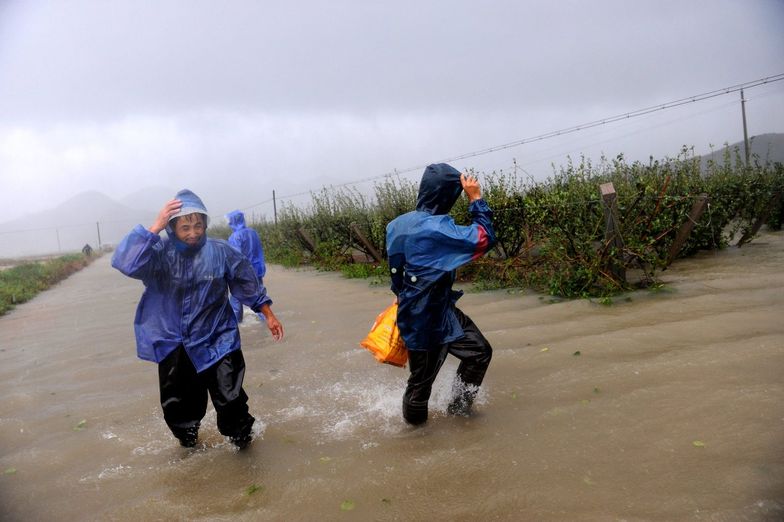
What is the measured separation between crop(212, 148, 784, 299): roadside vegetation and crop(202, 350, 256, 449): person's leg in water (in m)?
4.95

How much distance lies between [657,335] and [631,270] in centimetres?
336

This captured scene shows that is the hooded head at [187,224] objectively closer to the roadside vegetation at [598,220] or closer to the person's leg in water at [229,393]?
the person's leg in water at [229,393]

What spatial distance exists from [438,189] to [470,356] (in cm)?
117

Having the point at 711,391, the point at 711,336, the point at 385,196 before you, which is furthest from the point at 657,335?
the point at 385,196

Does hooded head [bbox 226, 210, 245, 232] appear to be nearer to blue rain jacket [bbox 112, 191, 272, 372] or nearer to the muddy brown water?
the muddy brown water

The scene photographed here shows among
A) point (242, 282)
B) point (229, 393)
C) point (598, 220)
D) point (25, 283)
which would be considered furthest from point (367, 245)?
point (25, 283)

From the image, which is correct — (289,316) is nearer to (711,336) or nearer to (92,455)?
Result: (92,455)

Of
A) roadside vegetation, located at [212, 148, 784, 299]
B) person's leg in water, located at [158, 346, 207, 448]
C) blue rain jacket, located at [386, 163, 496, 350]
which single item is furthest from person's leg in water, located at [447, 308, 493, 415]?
roadside vegetation, located at [212, 148, 784, 299]

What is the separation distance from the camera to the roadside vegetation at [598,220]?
712cm

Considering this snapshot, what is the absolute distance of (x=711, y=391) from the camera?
3.77 m

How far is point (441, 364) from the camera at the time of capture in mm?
3785

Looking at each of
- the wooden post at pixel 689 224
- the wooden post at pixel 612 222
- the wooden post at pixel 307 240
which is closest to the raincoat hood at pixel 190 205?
the wooden post at pixel 612 222

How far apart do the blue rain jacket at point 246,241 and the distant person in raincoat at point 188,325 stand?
14.9ft

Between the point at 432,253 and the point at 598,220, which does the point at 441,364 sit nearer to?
the point at 432,253
